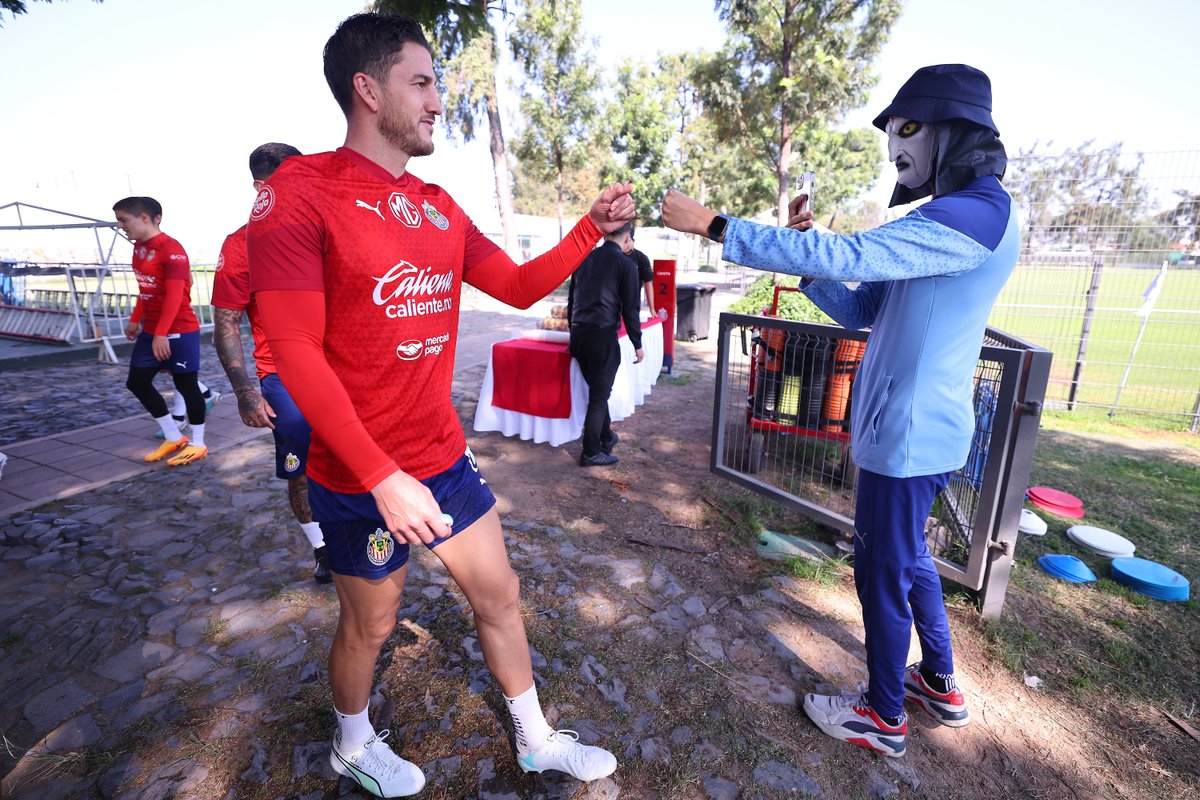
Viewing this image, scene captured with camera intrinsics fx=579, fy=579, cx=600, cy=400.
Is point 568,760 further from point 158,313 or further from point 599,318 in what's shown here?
point 158,313

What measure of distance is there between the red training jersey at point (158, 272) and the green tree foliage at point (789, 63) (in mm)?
15837

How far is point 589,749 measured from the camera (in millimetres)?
2166

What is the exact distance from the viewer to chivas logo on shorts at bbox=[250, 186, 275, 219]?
1.46 meters

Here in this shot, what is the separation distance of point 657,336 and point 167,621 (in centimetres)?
659

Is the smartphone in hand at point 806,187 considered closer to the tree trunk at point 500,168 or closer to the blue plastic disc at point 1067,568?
the blue plastic disc at point 1067,568

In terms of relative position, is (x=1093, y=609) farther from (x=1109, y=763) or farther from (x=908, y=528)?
(x=908, y=528)

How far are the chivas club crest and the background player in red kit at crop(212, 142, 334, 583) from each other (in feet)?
5.11

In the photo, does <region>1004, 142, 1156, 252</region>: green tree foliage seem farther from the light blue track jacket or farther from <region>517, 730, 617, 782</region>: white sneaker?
<region>517, 730, 617, 782</region>: white sneaker

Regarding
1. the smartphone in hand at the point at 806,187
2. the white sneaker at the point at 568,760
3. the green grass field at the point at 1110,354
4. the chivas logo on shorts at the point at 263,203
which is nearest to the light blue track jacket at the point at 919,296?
the smartphone in hand at the point at 806,187

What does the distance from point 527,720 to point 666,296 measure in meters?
8.29

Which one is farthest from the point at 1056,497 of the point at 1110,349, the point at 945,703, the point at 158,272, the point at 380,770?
the point at 1110,349

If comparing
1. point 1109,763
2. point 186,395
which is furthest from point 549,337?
point 1109,763

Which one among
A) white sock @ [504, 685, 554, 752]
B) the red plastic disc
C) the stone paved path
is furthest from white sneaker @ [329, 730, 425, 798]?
the red plastic disc

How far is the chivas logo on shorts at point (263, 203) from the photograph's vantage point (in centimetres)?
146
